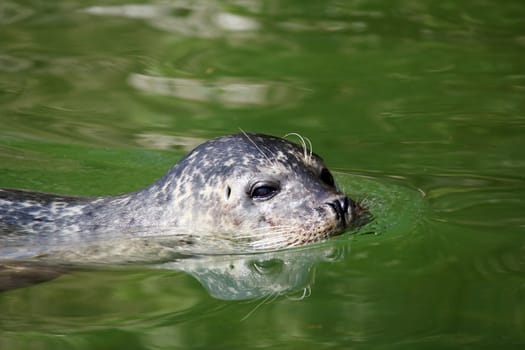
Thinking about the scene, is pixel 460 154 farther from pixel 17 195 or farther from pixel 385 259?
pixel 17 195

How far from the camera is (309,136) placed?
8.62m

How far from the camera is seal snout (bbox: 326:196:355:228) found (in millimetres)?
6234

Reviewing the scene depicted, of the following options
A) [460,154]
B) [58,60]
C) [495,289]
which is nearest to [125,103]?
[58,60]

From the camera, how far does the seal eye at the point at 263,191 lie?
633cm

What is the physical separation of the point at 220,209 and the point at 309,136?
2335 mm

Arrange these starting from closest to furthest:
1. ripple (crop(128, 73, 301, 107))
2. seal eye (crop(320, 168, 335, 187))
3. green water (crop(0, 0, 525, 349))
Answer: green water (crop(0, 0, 525, 349)) < seal eye (crop(320, 168, 335, 187)) < ripple (crop(128, 73, 301, 107))

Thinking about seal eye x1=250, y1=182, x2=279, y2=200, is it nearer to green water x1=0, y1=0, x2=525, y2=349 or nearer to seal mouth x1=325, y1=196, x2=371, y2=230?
seal mouth x1=325, y1=196, x2=371, y2=230

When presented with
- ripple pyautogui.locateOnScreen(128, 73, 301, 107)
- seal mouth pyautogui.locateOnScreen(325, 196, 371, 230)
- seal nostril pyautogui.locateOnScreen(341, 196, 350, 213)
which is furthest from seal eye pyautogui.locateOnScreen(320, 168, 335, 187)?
ripple pyautogui.locateOnScreen(128, 73, 301, 107)

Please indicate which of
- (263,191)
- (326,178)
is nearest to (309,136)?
(326,178)

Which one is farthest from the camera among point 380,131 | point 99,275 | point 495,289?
point 380,131

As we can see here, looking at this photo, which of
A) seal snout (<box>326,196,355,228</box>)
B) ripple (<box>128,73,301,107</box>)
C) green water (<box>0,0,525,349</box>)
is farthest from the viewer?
ripple (<box>128,73,301,107</box>)

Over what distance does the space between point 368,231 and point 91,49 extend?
5.37 metres

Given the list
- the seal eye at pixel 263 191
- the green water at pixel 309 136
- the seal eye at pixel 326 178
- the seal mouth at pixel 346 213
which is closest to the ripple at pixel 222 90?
the green water at pixel 309 136

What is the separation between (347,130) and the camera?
8.80 metres
